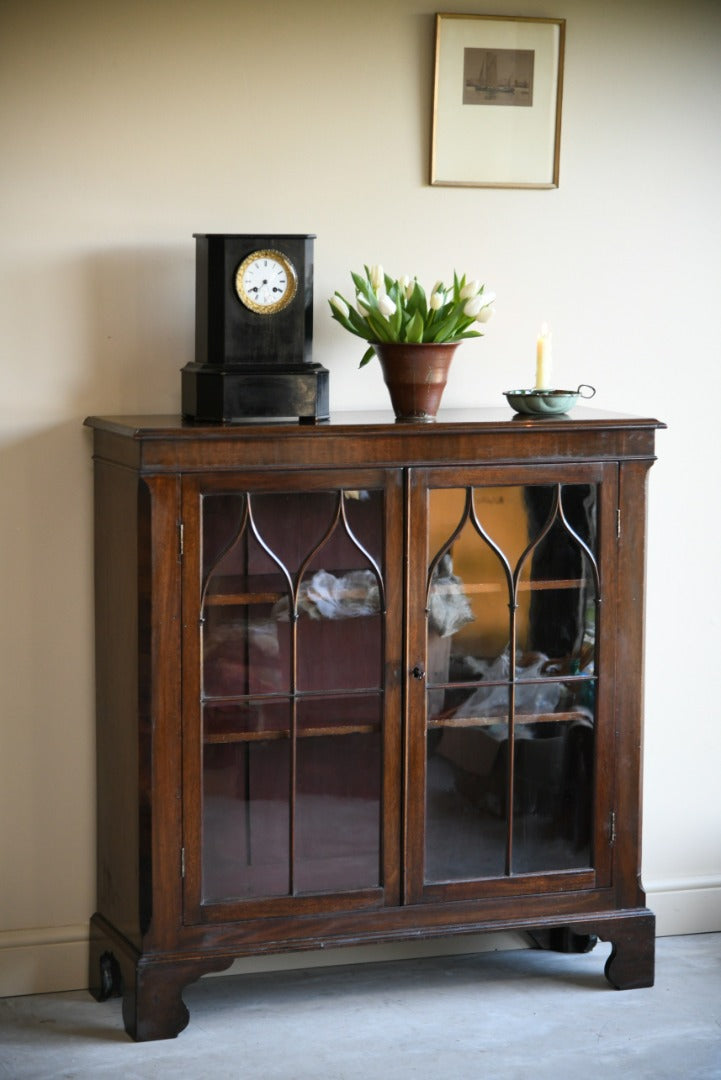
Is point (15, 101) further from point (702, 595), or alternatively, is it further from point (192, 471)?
point (702, 595)

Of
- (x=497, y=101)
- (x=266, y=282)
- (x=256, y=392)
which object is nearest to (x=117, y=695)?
(x=256, y=392)

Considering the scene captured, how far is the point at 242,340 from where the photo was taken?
2887 millimetres

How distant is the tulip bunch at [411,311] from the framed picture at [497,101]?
35cm

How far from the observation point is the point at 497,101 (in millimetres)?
3227

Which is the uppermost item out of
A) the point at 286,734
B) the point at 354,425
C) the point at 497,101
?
the point at 497,101

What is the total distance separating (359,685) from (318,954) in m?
0.77

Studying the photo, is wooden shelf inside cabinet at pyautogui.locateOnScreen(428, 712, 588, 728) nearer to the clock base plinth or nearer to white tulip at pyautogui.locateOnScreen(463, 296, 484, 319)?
the clock base plinth

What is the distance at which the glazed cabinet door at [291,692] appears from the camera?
2811 millimetres

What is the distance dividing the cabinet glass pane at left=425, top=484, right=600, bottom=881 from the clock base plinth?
352 mm

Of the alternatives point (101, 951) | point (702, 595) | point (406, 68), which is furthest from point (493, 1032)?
point (406, 68)

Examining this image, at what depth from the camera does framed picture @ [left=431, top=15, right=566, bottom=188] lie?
3.18 metres

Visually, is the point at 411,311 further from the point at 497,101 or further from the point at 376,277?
the point at 497,101

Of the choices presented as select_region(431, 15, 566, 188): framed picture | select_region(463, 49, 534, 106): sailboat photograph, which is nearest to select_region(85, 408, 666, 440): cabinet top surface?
select_region(431, 15, 566, 188): framed picture

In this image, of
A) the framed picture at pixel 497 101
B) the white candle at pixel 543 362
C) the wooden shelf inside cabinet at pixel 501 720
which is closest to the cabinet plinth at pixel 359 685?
the wooden shelf inside cabinet at pixel 501 720
